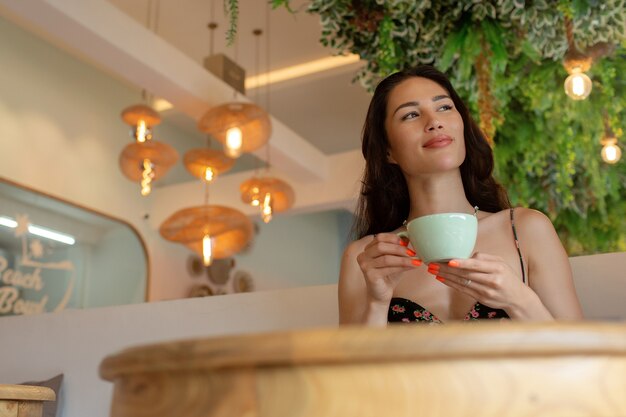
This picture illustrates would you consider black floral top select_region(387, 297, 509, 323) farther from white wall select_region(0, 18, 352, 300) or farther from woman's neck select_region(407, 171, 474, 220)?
white wall select_region(0, 18, 352, 300)

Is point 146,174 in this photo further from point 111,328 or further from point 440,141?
point 440,141

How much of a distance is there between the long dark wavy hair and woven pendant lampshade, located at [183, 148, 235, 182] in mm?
3014

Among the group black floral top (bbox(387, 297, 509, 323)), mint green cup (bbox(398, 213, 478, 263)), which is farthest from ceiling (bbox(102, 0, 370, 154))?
mint green cup (bbox(398, 213, 478, 263))

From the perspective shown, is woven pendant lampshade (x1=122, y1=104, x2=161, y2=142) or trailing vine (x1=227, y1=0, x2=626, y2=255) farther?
woven pendant lampshade (x1=122, y1=104, x2=161, y2=142)

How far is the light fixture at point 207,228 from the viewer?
5039 millimetres

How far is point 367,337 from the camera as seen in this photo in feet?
1.58

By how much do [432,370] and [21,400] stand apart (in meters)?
1.08

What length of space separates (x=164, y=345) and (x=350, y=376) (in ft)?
0.48

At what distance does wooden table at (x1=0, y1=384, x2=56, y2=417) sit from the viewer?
131 cm

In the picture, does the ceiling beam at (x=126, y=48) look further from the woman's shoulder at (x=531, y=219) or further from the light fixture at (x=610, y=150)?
the woman's shoulder at (x=531, y=219)

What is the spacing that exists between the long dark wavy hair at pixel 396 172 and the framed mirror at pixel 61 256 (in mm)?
4449

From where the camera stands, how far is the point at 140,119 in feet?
15.6

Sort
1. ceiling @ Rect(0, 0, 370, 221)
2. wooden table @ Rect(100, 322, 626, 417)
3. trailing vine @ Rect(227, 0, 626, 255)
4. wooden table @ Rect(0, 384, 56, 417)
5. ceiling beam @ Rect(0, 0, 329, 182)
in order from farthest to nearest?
ceiling @ Rect(0, 0, 370, 221) < ceiling beam @ Rect(0, 0, 329, 182) < trailing vine @ Rect(227, 0, 626, 255) < wooden table @ Rect(0, 384, 56, 417) < wooden table @ Rect(100, 322, 626, 417)

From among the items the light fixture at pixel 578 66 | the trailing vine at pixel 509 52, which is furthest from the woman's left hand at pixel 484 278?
the light fixture at pixel 578 66
